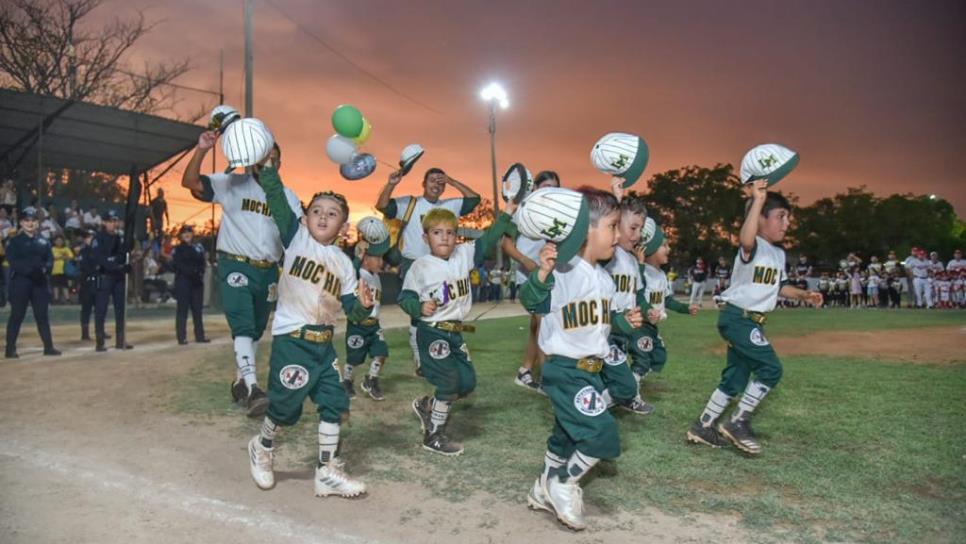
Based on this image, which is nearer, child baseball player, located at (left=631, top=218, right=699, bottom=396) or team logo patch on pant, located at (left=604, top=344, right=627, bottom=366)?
team logo patch on pant, located at (left=604, top=344, right=627, bottom=366)

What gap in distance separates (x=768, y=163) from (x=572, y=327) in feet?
8.26

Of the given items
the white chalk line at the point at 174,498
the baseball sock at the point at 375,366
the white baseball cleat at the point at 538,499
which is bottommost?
the white chalk line at the point at 174,498

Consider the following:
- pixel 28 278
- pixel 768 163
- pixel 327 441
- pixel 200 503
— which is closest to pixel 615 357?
pixel 768 163

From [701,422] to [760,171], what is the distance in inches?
88.2

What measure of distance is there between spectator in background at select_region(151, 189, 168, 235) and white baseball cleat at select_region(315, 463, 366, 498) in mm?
24495

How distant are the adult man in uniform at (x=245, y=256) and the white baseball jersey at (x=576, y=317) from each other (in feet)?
11.2

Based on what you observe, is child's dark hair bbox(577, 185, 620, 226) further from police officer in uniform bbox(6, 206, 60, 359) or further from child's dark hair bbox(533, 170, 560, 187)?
police officer in uniform bbox(6, 206, 60, 359)

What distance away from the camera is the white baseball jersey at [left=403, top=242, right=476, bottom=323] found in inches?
238

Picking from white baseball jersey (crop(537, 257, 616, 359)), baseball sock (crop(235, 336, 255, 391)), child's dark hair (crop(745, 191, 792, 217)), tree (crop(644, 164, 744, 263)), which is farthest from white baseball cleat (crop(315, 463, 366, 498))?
tree (crop(644, 164, 744, 263))

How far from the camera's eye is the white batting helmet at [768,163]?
5570 millimetres

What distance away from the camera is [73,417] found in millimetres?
6836

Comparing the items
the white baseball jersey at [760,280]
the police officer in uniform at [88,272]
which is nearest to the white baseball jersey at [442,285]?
the white baseball jersey at [760,280]

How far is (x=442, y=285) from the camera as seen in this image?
19.9 feet

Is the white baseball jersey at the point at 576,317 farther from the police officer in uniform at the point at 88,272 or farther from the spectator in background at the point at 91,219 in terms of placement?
the spectator in background at the point at 91,219
